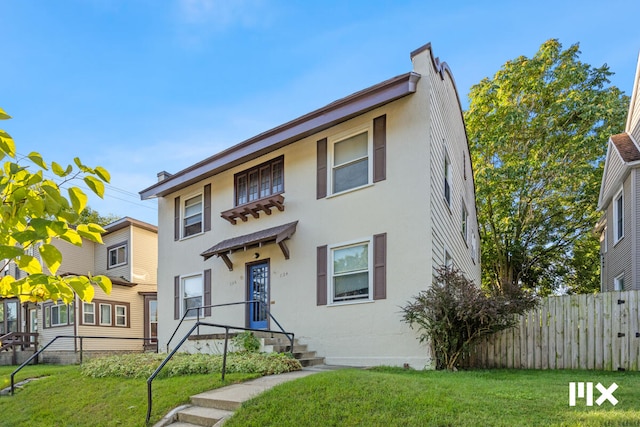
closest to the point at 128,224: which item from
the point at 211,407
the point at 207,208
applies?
the point at 207,208

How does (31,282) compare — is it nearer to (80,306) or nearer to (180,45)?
(180,45)

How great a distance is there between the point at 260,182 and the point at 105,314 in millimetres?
11612

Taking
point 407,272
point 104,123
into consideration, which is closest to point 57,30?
point 407,272

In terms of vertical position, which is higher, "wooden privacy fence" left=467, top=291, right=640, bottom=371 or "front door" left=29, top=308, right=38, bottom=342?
"wooden privacy fence" left=467, top=291, right=640, bottom=371

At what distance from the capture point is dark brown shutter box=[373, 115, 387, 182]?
982 cm

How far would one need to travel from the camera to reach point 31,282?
6.59 feet

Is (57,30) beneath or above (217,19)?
beneath

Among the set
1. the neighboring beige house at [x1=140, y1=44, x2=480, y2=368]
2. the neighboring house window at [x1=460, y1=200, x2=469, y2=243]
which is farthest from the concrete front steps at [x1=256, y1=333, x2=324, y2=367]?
the neighboring house window at [x1=460, y1=200, x2=469, y2=243]

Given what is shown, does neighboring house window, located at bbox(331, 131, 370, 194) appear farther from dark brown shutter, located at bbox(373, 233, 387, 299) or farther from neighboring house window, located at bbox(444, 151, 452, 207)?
neighboring house window, located at bbox(444, 151, 452, 207)

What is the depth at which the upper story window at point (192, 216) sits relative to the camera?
45.9 ft

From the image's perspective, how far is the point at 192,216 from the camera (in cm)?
1419

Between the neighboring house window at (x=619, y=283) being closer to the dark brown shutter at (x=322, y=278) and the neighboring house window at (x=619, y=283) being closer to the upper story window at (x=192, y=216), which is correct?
the dark brown shutter at (x=322, y=278)

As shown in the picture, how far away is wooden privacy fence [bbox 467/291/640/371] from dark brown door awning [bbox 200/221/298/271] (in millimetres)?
4857

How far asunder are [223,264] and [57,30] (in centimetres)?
792
